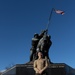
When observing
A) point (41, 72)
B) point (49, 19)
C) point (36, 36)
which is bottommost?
point (41, 72)

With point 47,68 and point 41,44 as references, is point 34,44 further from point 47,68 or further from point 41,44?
point 47,68

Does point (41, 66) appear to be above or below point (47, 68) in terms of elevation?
below

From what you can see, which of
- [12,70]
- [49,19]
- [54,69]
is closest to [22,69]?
[12,70]

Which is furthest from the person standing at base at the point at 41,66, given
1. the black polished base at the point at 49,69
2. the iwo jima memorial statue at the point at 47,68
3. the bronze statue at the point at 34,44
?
the bronze statue at the point at 34,44

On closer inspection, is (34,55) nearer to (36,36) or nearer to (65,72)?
(36,36)

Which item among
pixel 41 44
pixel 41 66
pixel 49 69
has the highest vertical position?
pixel 41 44

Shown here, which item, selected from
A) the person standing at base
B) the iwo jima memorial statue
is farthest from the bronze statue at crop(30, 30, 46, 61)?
the person standing at base

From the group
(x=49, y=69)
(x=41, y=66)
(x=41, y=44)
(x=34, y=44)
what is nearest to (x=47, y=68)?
(x=49, y=69)

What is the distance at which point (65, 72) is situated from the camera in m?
17.9

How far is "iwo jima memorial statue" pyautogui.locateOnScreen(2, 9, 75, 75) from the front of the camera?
696 inches

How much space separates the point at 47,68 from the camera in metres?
17.5

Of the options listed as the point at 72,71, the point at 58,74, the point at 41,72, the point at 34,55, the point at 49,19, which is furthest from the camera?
the point at 49,19

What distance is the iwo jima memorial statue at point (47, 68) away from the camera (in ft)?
58.0

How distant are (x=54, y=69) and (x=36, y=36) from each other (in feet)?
12.7
